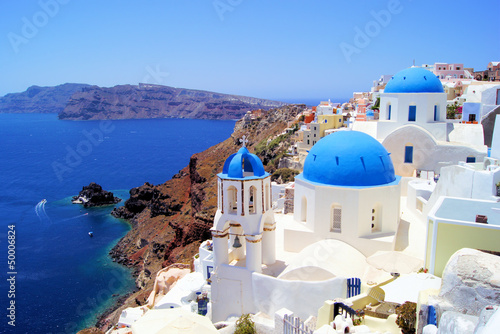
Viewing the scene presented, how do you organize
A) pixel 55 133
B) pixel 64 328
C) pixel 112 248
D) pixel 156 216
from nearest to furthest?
pixel 64 328, pixel 112 248, pixel 156 216, pixel 55 133

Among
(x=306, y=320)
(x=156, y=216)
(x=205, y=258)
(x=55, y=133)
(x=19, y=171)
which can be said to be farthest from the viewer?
(x=55, y=133)

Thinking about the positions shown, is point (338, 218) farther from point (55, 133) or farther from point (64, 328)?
point (55, 133)

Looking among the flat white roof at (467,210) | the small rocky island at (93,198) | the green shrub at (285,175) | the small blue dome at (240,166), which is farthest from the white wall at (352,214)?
the small rocky island at (93,198)

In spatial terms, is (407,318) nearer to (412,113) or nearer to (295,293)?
(295,293)

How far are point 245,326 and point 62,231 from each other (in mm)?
40195

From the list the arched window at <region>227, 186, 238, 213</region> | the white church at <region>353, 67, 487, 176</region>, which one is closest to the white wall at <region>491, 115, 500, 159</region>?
the white church at <region>353, 67, 487, 176</region>

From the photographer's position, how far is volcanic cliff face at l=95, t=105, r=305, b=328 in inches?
1210

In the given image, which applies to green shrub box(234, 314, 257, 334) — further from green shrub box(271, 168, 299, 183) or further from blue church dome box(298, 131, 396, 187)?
green shrub box(271, 168, 299, 183)

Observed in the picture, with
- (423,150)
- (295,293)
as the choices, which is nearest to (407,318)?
(295,293)

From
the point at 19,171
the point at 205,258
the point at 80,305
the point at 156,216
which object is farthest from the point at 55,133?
A: the point at 205,258

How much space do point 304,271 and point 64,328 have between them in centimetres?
2091

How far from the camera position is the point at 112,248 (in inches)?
1622

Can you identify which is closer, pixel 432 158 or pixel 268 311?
pixel 268 311

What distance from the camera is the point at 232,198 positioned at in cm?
1288
